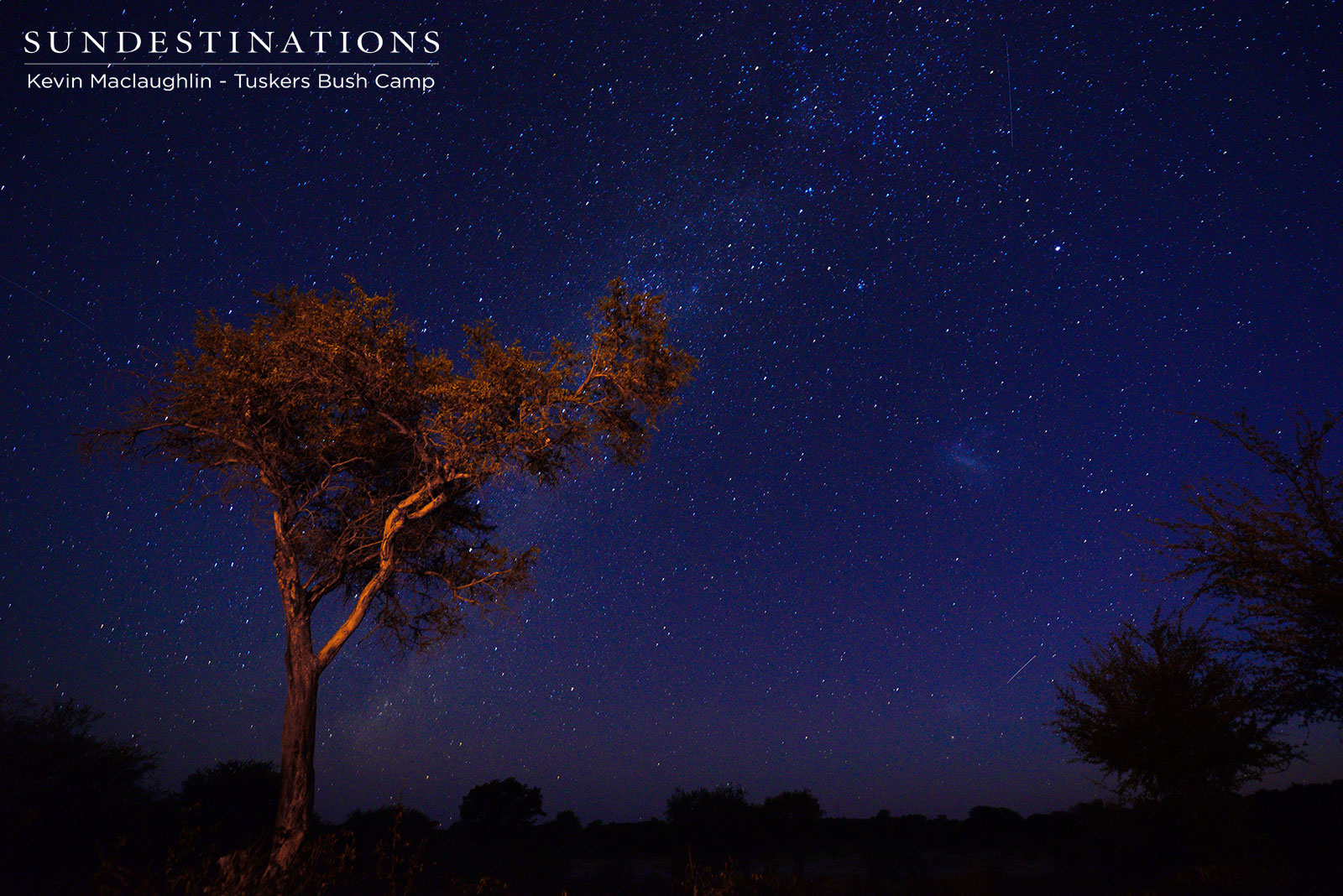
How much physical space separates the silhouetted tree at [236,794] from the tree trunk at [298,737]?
38.0 ft

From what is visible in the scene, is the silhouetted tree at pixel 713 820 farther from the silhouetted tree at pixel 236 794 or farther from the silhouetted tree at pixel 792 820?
the silhouetted tree at pixel 236 794

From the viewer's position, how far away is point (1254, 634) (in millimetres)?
11180

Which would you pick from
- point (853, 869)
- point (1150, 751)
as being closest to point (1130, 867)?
point (1150, 751)

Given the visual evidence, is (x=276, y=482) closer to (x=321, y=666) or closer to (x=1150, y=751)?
(x=321, y=666)

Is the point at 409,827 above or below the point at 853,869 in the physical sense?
above

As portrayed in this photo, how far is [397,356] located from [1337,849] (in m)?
21.7

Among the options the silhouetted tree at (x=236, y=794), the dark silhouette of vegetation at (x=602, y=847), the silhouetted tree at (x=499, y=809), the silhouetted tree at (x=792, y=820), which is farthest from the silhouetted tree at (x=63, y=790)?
the silhouetted tree at (x=792, y=820)

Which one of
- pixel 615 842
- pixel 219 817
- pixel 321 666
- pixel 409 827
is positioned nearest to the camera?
pixel 321 666

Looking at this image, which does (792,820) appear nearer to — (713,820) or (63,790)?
(713,820)

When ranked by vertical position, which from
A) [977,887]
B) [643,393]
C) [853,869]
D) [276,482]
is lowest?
[853,869]

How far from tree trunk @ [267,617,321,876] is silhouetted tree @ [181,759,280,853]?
11597 mm

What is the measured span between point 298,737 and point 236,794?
1410 centimetres

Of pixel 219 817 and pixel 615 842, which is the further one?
pixel 615 842

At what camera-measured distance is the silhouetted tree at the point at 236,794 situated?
19.0 metres
